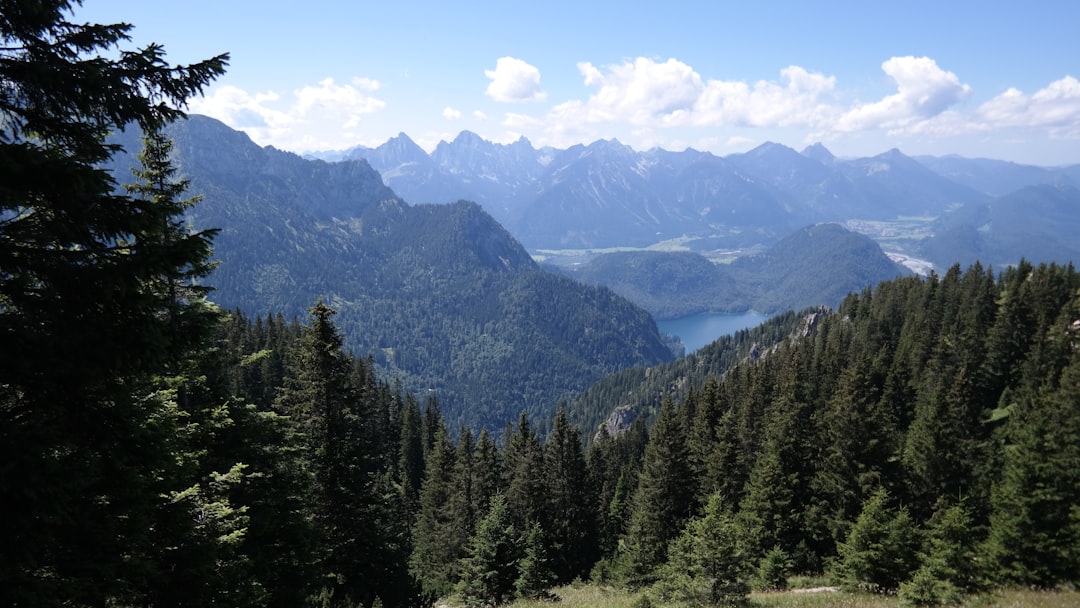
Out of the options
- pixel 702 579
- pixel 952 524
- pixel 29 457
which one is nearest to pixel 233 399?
pixel 29 457

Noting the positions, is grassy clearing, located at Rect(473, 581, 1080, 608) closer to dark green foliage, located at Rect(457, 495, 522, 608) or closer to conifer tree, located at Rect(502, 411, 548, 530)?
dark green foliage, located at Rect(457, 495, 522, 608)

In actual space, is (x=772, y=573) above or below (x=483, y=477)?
above

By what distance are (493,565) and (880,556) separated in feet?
63.5

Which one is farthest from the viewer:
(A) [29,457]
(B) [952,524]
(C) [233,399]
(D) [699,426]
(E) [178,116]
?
(D) [699,426]

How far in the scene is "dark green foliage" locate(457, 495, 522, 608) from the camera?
100 ft

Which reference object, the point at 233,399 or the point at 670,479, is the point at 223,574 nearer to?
the point at 233,399

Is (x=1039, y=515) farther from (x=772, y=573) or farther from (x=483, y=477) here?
(x=483, y=477)

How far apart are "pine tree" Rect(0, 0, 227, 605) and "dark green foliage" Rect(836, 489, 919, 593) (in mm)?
27255

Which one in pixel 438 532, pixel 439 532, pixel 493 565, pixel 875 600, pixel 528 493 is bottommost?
pixel 438 532

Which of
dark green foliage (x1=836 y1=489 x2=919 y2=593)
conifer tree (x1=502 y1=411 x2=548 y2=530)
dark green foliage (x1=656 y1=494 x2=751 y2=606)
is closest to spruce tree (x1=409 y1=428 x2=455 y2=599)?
conifer tree (x1=502 y1=411 x2=548 y2=530)

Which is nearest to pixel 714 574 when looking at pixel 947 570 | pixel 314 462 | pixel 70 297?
pixel 947 570

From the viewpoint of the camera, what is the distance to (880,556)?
2425cm

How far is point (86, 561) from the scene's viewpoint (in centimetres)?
750

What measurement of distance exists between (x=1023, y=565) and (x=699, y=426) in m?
28.7
